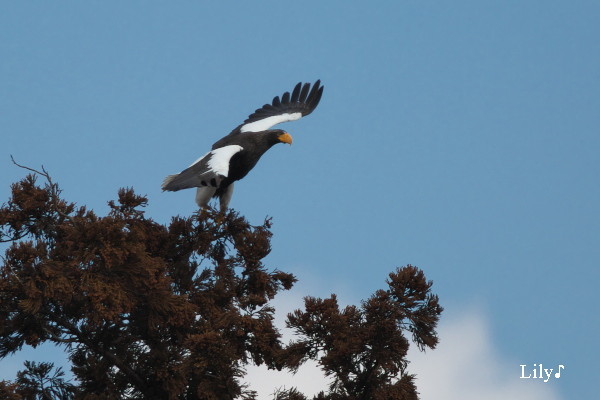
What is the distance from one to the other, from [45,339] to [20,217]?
178cm

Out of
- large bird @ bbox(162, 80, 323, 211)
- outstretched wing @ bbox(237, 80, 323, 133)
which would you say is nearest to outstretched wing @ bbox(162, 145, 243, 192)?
large bird @ bbox(162, 80, 323, 211)

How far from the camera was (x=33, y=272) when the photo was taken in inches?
476

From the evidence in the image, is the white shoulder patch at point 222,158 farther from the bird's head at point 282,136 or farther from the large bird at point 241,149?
the bird's head at point 282,136

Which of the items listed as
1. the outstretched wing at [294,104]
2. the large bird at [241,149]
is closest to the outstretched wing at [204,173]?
the large bird at [241,149]

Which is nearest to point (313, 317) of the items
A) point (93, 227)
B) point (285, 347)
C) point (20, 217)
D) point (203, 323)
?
point (285, 347)

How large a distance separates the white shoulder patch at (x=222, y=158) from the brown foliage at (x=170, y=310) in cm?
118

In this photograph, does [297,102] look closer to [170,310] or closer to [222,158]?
[222,158]

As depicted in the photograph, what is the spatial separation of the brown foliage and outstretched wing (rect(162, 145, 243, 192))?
506 millimetres

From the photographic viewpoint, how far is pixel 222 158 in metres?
15.5

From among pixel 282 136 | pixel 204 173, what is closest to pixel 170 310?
pixel 204 173

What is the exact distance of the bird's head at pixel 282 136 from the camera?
1744cm

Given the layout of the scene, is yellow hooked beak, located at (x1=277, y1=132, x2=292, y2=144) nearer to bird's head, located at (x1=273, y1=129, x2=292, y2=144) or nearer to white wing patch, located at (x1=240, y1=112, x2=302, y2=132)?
bird's head, located at (x1=273, y1=129, x2=292, y2=144)

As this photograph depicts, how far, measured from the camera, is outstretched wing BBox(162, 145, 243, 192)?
14.2 metres

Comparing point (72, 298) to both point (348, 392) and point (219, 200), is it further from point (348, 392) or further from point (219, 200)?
point (219, 200)
